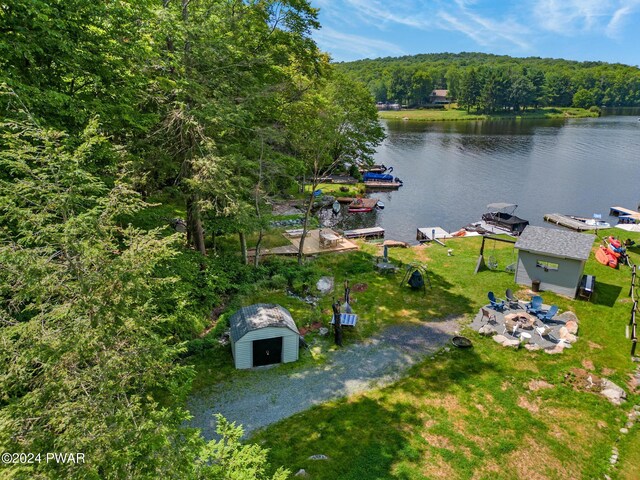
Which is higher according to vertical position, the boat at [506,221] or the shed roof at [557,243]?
the shed roof at [557,243]

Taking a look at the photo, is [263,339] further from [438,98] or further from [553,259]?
[438,98]

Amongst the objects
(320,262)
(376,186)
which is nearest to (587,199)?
(376,186)

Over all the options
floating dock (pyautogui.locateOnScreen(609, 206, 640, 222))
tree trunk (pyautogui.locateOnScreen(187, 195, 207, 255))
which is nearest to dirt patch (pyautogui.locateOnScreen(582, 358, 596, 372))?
tree trunk (pyautogui.locateOnScreen(187, 195, 207, 255))

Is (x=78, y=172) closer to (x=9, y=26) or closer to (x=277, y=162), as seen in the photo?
(x=9, y=26)

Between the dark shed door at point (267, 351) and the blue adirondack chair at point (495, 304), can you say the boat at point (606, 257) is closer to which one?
the blue adirondack chair at point (495, 304)

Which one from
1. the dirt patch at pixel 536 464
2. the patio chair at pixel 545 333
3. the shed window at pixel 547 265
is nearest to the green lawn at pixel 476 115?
the shed window at pixel 547 265
